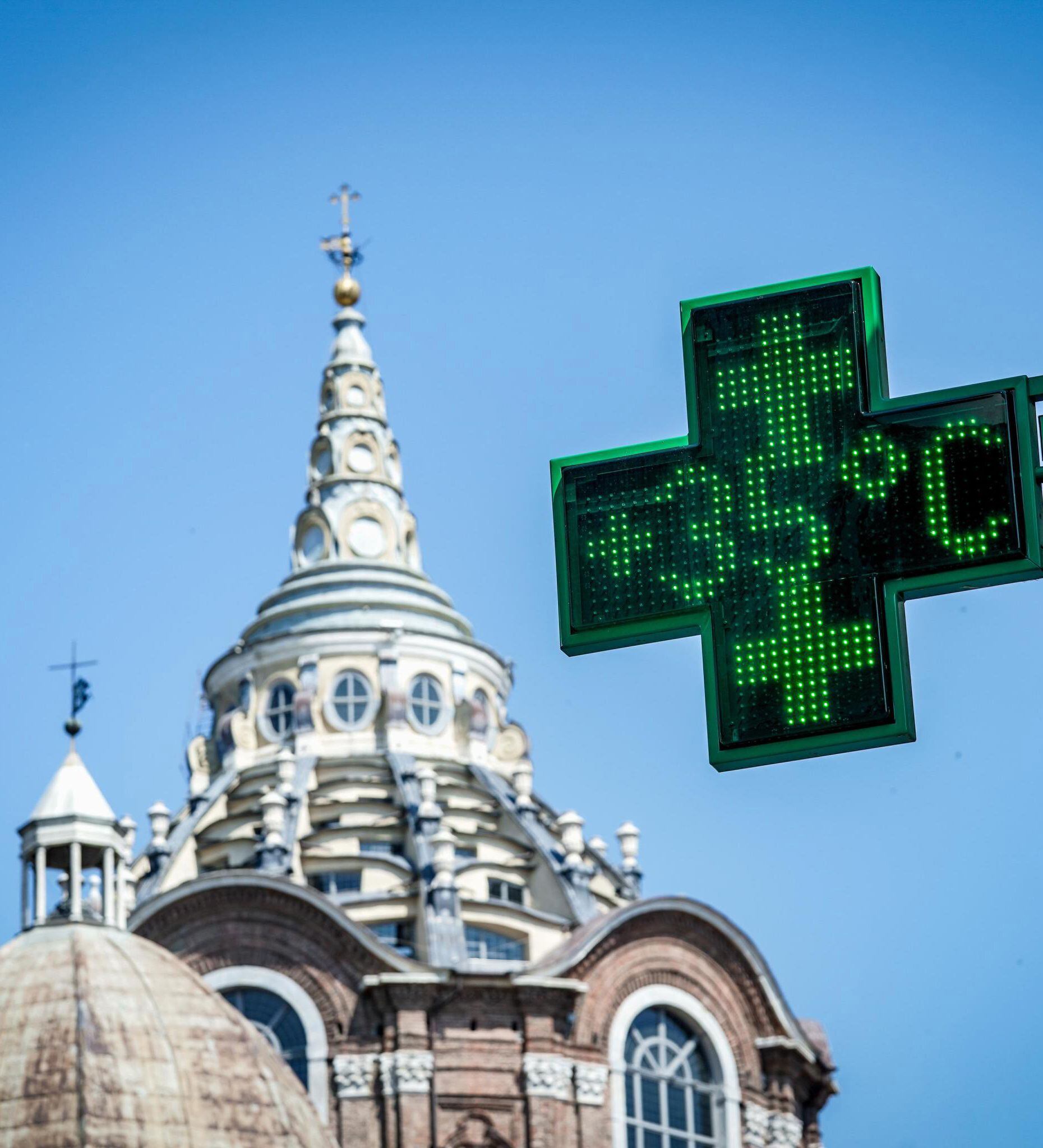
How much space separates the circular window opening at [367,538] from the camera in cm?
8500

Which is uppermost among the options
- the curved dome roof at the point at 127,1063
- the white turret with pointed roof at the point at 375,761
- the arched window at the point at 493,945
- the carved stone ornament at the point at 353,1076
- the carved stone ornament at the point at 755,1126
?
the white turret with pointed roof at the point at 375,761

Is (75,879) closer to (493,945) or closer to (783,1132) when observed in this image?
(493,945)

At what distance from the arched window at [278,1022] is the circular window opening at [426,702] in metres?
13.1

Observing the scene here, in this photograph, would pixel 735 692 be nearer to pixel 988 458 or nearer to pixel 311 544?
pixel 988 458

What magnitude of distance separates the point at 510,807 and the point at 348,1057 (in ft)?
37.2

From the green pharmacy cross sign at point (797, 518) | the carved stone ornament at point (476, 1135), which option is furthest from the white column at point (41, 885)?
the green pharmacy cross sign at point (797, 518)

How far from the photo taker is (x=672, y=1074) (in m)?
69.7

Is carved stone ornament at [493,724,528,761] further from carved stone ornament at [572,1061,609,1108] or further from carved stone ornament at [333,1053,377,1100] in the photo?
carved stone ornament at [333,1053,377,1100]

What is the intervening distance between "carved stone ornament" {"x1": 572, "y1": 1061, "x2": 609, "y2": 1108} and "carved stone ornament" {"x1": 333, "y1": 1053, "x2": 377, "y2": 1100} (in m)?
4.20

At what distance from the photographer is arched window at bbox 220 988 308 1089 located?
66.9 meters

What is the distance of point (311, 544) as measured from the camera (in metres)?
85.4

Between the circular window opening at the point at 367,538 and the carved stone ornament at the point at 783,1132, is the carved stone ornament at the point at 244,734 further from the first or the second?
the carved stone ornament at the point at 783,1132

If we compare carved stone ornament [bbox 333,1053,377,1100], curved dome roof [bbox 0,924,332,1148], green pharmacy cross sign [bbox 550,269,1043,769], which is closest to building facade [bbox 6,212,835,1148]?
carved stone ornament [bbox 333,1053,377,1100]

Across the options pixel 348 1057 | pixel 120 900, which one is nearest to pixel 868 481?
pixel 120 900
